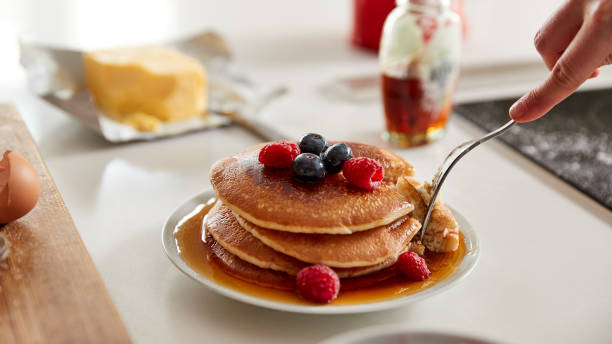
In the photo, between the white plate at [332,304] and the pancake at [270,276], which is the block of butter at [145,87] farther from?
the pancake at [270,276]

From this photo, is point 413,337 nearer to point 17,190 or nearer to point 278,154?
point 278,154

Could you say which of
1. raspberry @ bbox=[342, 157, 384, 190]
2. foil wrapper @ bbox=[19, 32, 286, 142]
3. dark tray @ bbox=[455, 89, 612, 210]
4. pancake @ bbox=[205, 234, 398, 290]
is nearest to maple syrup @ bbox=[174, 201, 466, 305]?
pancake @ bbox=[205, 234, 398, 290]

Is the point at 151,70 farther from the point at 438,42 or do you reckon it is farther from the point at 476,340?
the point at 476,340

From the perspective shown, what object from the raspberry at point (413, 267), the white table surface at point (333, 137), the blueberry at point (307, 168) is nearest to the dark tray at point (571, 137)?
the white table surface at point (333, 137)

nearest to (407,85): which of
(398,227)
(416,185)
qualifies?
(416,185)

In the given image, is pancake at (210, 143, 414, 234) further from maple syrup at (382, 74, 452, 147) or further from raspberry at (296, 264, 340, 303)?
maple syrup at (382, 74, 452, 147)

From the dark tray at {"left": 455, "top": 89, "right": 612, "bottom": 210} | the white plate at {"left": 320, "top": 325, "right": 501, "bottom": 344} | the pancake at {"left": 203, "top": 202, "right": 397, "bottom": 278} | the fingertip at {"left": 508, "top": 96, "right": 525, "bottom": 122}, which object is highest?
the fingertip at {"left": 508, "top": 96, "right": 525, "bottom": 122}
